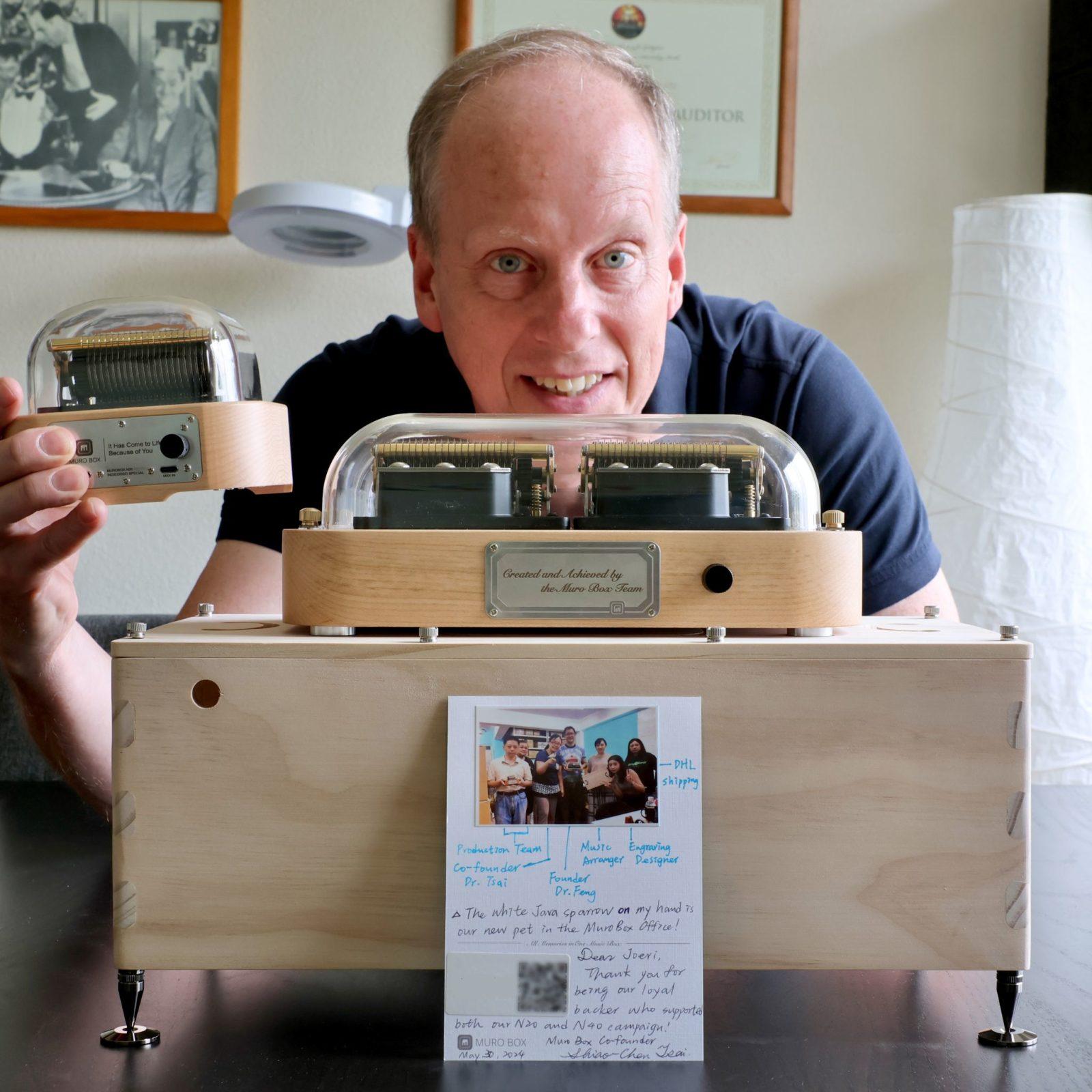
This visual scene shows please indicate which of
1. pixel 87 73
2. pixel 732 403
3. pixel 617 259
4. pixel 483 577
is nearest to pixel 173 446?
pixel 483 577

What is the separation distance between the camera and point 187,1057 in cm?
64

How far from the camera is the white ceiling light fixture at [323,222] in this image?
192cm

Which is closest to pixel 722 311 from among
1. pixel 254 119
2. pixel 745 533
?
pixel 745 533

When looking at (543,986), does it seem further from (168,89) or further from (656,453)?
(168,89)

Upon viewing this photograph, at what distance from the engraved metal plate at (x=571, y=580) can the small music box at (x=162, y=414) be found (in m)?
0.20

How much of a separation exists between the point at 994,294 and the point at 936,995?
4.82ft

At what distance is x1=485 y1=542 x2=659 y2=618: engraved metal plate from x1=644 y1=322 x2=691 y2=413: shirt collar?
568 millimetres

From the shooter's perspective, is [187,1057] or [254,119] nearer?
[187,1057]

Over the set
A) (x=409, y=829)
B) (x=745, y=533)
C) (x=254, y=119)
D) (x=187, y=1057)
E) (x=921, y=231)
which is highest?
(x=254, y=119)

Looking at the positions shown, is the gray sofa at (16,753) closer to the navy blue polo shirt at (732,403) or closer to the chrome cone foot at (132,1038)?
the navy blue polo shirt at (732,403)

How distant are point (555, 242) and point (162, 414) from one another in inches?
14.9

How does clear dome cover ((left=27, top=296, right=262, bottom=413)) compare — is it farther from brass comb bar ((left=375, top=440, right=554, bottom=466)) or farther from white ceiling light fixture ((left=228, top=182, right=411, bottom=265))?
white ceiling light fixture ((left=228, top=182, right=411, bottom=265))

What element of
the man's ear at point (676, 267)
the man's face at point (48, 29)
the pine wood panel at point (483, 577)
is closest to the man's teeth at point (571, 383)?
the man's ear at point (676, 267)

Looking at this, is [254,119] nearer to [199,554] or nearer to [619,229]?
[199,554]
